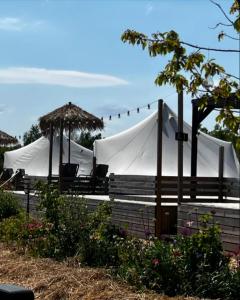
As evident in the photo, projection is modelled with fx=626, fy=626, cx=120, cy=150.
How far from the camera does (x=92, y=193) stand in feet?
58.2

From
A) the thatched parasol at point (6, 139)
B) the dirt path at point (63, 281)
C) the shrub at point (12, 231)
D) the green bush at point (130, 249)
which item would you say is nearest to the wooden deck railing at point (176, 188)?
the shrub at point (12, 231)

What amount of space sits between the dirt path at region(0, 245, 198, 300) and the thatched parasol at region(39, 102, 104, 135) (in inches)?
562

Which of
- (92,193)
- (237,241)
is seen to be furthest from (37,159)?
(237,241)

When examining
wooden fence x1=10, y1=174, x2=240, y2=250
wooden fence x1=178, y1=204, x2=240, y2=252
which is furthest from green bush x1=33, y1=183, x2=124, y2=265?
wooden fence x1=178, y1=204, x2=240, y2=252

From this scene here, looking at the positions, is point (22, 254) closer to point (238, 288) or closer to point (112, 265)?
point (112, 265)

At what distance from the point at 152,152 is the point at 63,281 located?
14257mm

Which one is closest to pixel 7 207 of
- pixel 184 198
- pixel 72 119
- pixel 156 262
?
pixel 184 198

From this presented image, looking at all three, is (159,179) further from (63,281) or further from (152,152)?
(152,152)

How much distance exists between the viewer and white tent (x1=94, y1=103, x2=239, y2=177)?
19.7 m

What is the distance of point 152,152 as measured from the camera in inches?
803

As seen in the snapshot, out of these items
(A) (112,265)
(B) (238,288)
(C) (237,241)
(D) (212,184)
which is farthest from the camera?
(D) (212,184)

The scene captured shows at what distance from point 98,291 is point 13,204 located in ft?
24.2

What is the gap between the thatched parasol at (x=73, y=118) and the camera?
21.8 metres

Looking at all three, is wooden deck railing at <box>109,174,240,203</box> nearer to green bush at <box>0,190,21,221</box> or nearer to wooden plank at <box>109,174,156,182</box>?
wooden plank at <box>109,174,156,182</box>
